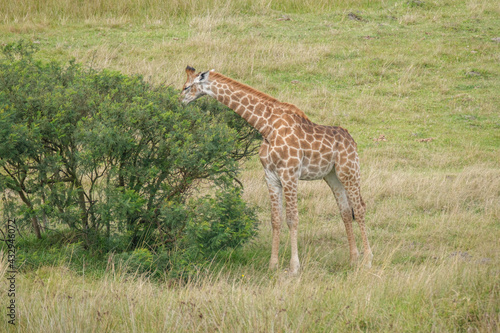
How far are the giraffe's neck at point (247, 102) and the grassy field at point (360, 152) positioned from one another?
74.4 inches

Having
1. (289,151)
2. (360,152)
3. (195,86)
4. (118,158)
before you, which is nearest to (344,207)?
(289,151)

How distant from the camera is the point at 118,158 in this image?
7527 mm

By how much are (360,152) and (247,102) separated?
6.19 meters

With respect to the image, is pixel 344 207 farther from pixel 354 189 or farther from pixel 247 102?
pixel 247 102

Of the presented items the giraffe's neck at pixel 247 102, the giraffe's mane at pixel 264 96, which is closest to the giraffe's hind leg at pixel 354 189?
the giraffe's mane at pixel 264 96

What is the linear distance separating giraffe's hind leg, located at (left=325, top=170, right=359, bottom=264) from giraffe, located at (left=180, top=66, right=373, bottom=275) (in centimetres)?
1

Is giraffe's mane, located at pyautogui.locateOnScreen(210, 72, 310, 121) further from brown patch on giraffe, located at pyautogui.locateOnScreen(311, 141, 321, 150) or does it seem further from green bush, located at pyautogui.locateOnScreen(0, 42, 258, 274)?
green bush, located at pyautogui.locateOnScreen(0, 42, 258, 274)

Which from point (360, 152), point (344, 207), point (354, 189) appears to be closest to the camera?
point (354, 189)

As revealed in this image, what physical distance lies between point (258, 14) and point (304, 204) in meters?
14.5

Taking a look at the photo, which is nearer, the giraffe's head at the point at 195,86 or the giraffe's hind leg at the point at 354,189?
the giraffe's hind leg at the point at 354,189

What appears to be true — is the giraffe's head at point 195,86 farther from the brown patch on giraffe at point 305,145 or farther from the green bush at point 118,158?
the brown patch on giraffe at point 305,145

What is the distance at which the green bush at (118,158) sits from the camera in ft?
23.1

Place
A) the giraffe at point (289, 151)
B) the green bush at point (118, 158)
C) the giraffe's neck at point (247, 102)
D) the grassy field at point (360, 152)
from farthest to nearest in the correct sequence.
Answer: the giraffe's neck at point (247, 102) → the giraffe at point (289, 151) → the green bush at point (118, 158) → the grassy field at point (360, 152)

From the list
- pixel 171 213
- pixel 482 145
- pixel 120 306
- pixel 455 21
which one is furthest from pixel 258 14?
pixel 120 306
